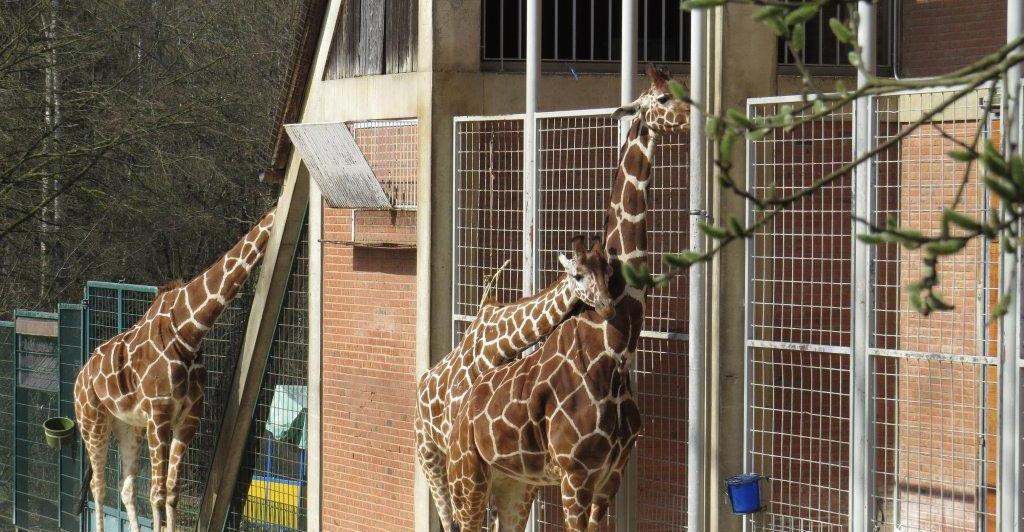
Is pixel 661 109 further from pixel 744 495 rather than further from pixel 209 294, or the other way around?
pixel 209 294

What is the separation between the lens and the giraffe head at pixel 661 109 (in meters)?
Answer: 7.55

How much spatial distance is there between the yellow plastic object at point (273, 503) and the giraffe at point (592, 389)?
14.4 ft

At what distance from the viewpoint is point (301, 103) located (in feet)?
39.7

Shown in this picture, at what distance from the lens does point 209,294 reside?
11.8 meters

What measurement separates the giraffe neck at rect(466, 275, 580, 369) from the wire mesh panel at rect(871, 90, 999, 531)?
177 centimetres

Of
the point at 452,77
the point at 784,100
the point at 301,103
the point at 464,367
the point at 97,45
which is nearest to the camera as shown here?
the point at 784,100

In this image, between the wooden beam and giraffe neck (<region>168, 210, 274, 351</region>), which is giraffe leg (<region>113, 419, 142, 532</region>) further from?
giraffe neck (<region>168, 210, 274, 351</region>)

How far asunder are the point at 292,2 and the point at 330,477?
11.9m

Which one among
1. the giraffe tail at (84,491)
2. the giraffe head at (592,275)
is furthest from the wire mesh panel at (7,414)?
the giraffe head at (592,275)

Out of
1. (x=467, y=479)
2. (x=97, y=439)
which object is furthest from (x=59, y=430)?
(x=467, y=479)

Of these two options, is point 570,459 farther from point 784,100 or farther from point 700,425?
point 784,100

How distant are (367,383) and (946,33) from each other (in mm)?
5385

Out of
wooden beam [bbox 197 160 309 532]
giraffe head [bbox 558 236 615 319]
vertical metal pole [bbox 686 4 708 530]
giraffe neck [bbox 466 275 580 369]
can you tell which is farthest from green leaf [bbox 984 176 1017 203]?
wooden beam [bbox 197 160 309 532]

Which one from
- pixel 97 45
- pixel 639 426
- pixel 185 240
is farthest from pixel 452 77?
pixel 185 240
